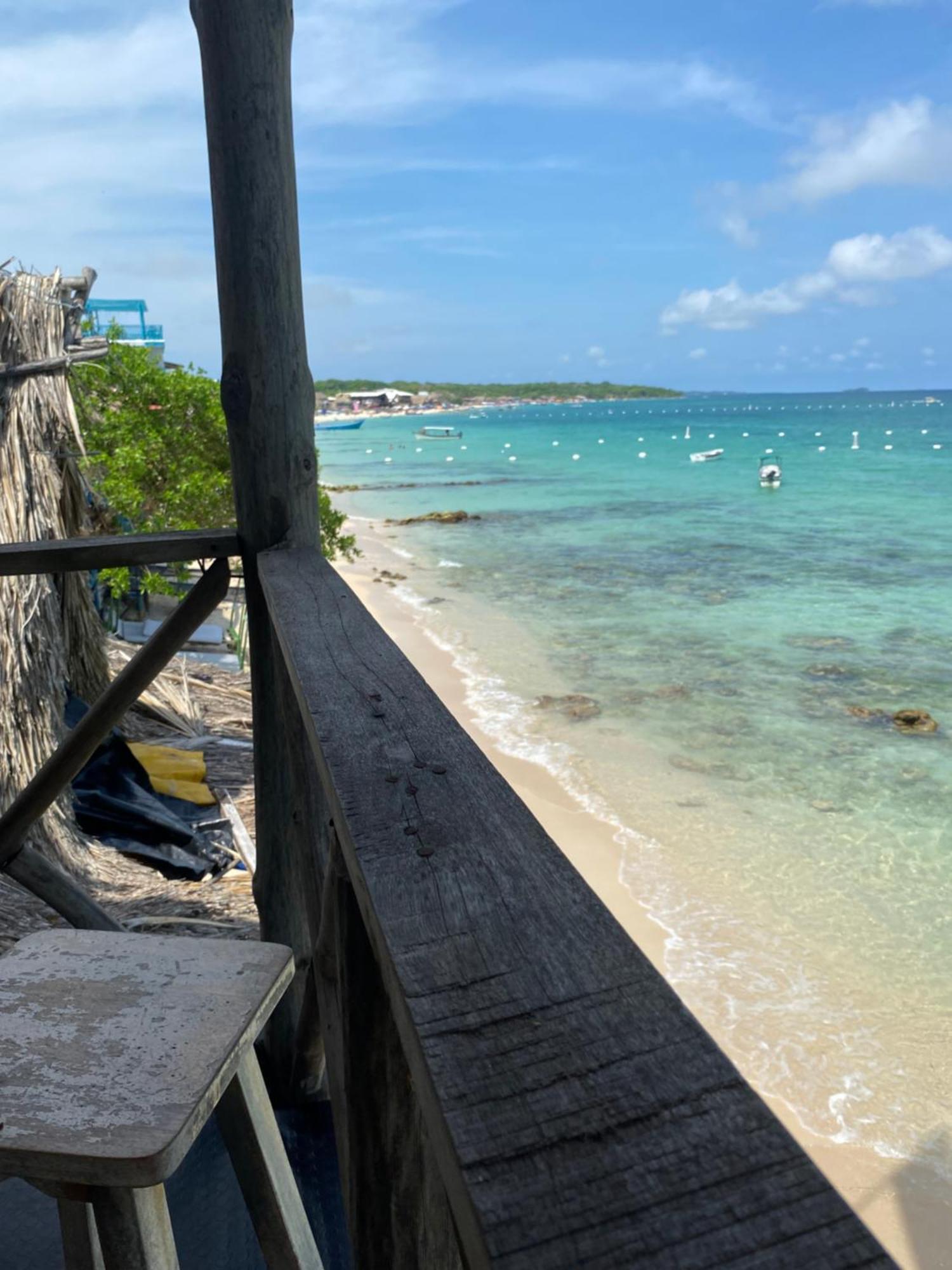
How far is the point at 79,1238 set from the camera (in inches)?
53.9

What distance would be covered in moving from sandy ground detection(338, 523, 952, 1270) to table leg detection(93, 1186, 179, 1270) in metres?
1.01

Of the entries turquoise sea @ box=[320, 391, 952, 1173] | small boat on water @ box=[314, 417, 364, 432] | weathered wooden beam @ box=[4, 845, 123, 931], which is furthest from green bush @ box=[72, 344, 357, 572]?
small boat on water @ box=[314, 417, 364, 432]

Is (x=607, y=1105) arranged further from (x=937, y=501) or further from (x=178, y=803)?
(x=937, y=501)

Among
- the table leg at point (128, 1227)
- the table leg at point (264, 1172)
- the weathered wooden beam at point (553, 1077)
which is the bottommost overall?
the table leg at point (264, 1172)

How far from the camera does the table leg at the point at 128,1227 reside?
45.0 inches

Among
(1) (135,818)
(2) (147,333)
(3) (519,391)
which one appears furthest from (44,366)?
(3) (519,391)

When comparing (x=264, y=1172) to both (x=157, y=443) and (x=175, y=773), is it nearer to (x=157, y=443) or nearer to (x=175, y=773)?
(x=175, y=773)

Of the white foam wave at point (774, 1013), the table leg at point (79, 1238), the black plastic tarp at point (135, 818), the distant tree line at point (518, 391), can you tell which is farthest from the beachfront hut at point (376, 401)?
the table leg at point (79, 1238)

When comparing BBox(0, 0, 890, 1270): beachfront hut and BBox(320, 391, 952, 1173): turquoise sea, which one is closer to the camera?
BBox(0, 0, 890, 1270): beachfront hut

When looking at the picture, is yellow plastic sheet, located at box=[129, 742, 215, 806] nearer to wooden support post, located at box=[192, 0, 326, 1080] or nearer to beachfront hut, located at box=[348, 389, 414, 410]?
wooden support post, located at box=[192, 0, 326, 1080]

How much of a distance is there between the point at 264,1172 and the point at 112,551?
1.51m

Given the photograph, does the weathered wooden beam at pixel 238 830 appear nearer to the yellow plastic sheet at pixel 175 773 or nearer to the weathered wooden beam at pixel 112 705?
the yellow plastic sheet at pixel 175 773

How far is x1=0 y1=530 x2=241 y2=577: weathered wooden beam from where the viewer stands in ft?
8.20

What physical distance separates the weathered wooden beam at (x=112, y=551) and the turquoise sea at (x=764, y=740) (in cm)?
417
